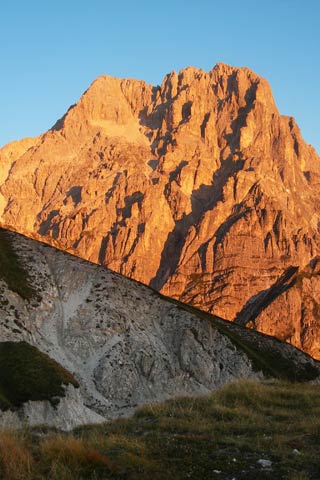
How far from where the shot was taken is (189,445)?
14.0m

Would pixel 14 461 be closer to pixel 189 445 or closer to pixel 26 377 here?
pixel 189 445

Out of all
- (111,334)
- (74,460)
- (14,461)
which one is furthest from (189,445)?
(111,334)

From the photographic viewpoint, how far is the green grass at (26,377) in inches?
1727

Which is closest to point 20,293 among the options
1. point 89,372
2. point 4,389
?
point 89,372

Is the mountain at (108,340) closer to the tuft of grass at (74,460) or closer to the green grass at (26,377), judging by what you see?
the green grass at (26,377)

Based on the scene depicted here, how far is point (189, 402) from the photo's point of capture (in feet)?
65.9

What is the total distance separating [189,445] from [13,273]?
6230 centimetres

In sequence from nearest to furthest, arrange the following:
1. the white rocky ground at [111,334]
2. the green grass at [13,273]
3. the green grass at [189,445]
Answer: the green grass at [189,445], the white rocky ground at [111,334], the green grass at [13,273]

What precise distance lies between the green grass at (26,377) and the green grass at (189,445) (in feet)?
86.9

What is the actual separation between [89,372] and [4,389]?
2054 centimetres

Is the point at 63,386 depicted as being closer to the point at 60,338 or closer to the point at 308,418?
the point at 60,338

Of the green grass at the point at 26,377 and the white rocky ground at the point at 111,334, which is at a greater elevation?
the white rocky ground at the point at 111,334

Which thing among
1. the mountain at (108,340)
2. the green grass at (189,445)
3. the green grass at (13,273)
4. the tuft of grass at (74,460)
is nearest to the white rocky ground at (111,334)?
the mountain at (108,340)

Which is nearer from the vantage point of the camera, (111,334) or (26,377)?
(26,377)
